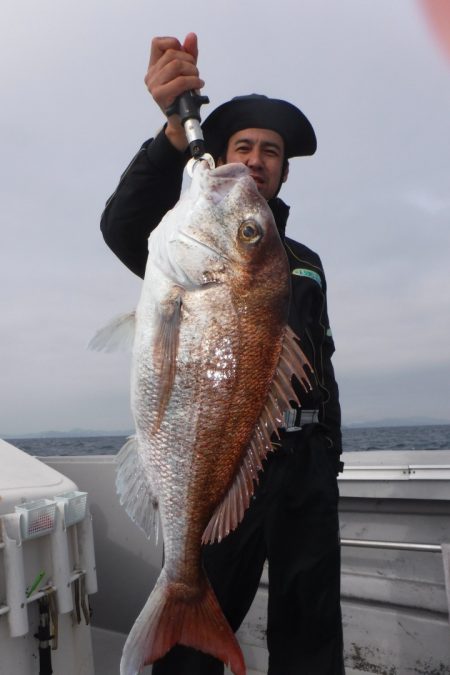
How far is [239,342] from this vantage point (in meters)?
1.77

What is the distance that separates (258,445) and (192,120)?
1.14 meters

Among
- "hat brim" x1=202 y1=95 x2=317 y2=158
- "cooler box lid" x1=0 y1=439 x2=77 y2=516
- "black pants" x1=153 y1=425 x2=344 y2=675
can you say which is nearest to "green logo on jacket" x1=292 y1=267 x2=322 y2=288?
"hat brim" x1=202 y1=95 x2=317 y2=158

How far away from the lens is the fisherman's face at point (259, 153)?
2.54 meters

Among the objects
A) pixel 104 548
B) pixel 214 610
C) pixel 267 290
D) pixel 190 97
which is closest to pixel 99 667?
pixel 104 548

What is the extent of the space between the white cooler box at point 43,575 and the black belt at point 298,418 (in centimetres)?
123

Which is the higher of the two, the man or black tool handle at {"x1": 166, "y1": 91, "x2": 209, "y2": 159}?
black tool handle at {"x1": 166, "y1": 91, "x2": 209, "y2": 159}

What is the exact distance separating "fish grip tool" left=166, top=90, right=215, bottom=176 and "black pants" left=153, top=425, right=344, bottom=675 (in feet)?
3.94

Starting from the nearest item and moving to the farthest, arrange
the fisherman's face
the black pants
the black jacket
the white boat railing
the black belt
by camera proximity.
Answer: the black jacket → the black pants → the black belt → the fisherman's face → the white boat railing

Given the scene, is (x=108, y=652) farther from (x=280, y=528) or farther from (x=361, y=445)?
(x=361, y=445)

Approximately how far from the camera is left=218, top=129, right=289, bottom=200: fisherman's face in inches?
100

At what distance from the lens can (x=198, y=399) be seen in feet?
5.74

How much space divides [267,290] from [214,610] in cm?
106

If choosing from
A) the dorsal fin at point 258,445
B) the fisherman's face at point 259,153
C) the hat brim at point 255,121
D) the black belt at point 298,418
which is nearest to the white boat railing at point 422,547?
the black belt at point 298,418

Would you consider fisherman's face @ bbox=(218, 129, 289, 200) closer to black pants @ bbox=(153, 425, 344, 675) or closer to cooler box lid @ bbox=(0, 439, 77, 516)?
black pants @ bbox=(153, 425, 344, 675)
